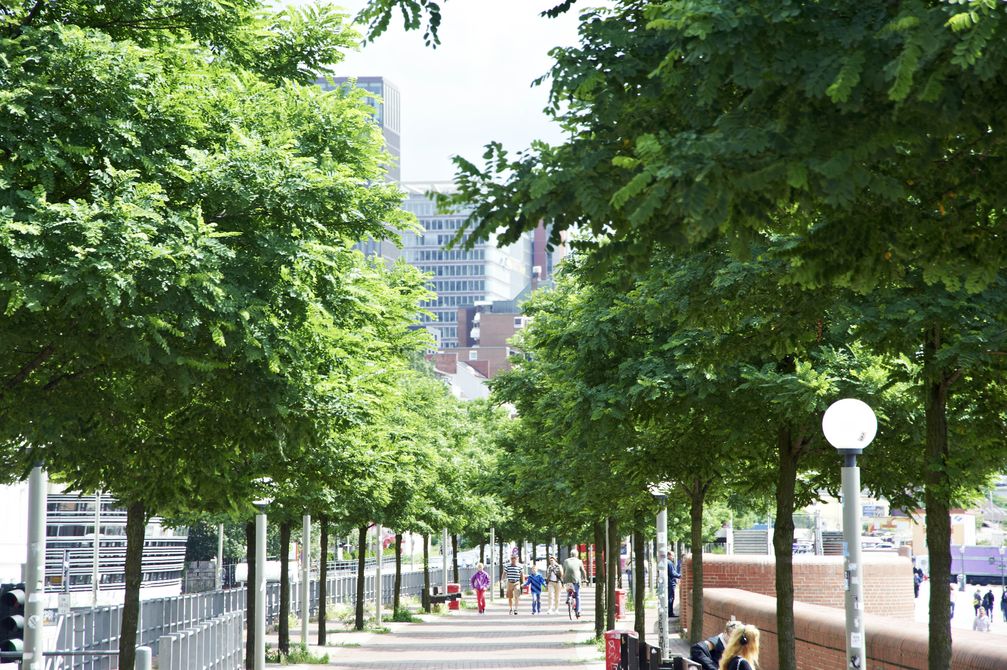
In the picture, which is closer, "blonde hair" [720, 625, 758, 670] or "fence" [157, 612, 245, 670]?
"blonde hair" [720, 625, 758, 670]

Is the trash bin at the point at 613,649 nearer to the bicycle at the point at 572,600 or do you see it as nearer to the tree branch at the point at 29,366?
the tree branch at the point at 29,366

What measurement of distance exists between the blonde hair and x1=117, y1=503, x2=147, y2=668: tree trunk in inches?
285

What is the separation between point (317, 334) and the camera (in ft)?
41.8

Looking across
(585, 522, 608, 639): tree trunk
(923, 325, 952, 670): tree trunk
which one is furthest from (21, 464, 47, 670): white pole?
(585, 522, 608, 639): tree trunk

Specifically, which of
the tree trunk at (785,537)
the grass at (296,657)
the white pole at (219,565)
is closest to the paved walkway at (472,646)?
the grass at (296,657)

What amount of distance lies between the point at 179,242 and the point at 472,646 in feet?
79.4

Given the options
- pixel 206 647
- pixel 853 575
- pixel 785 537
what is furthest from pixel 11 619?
pixel 785 537

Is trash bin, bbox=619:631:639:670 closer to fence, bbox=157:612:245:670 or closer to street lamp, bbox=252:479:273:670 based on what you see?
street lamp, bbox=252:479:273:670

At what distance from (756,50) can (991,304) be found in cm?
576

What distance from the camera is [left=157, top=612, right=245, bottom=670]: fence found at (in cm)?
Answer: 1575

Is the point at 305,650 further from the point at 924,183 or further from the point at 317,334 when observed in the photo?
the point at 924,183

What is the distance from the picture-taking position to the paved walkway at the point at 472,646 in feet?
88.0

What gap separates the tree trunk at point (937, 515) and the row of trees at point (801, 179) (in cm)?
2

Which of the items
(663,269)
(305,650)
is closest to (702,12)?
(663,269)
